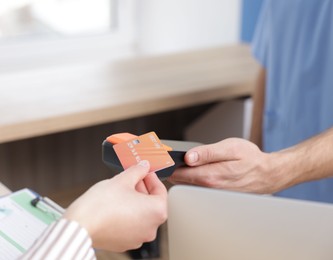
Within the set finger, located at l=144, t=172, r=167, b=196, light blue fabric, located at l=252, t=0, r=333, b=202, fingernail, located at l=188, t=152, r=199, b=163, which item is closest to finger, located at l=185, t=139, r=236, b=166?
fingernail, located at l=188, t=152, r=199, b=163

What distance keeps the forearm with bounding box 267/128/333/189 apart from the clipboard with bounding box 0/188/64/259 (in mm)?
372

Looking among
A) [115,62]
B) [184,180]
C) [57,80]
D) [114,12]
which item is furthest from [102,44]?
[184,180]

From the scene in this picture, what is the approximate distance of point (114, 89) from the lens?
1.76 meters

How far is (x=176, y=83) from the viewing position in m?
1.81

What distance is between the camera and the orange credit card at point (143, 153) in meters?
0.79

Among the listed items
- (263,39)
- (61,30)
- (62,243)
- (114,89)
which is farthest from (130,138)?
(61,30)

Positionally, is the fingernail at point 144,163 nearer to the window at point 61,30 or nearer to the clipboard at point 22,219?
the clipboard at point 22,219

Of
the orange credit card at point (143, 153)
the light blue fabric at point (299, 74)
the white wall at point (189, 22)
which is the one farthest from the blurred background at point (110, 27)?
the orange credit card at point (143, 153)

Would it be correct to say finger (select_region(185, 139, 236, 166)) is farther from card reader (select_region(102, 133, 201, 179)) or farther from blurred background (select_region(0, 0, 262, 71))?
blurred background (select_region(0, 0, 262, 71))

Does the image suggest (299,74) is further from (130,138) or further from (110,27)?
(110,27)

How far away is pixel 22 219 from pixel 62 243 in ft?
1.27

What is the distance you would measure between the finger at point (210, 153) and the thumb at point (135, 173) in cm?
11

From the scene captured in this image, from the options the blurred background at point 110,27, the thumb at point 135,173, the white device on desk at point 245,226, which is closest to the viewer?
the white device on desk at point 245,226

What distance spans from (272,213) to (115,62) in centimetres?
144
